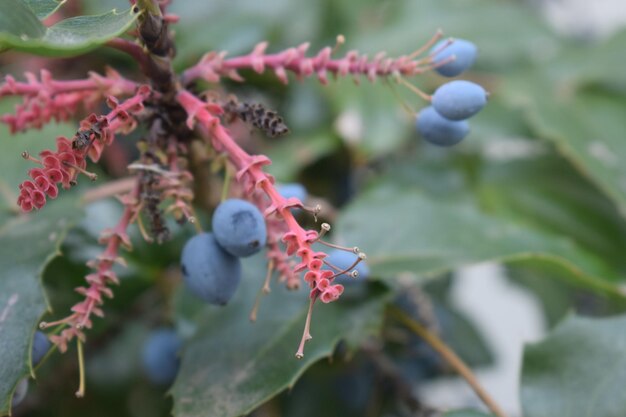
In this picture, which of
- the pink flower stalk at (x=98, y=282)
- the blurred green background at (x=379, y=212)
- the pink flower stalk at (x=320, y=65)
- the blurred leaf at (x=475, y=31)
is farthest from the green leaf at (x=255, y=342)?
the blurred leaf at (x=475, y=31)

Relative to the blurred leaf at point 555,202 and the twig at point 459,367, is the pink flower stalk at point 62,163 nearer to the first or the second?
the twig at point 459,367

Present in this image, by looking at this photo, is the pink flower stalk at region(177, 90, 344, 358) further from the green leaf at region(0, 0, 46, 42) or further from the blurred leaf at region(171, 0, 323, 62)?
the blurred leaf at region(171, 0, 323, 62)

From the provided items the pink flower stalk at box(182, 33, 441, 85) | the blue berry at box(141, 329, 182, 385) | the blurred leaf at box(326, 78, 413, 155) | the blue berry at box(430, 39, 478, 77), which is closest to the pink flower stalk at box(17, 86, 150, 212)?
the pink flower stalk at box(182, 33, 441, 85)

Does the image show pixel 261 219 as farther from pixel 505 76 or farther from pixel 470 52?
pixel 505 76

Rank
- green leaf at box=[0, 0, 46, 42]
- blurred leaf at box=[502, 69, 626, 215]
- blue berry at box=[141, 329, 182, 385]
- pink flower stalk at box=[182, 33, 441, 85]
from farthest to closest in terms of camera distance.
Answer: blurred leaf at box=[502, 69, 626, 215]
blue berry at box=[141, 329, 182, 385]
pink flower stalk at box=[182, 33, 441, 85]
green leaf at box=[0, 0, 46, 42]

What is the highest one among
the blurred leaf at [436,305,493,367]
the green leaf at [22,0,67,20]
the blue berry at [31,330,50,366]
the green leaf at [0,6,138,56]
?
the green leaf at [22,0,67,20]

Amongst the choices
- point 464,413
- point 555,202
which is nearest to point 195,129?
point 464,413

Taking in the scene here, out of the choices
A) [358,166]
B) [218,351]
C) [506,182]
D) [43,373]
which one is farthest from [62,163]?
[506,182]

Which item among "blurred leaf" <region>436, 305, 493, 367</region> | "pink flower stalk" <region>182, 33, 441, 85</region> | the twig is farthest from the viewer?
"blurred leaf" <region>436, 305, 493, 367</region>
